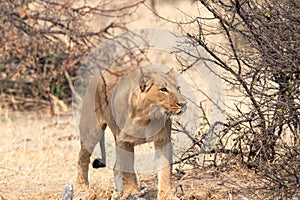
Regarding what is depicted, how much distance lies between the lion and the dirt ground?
22 cm

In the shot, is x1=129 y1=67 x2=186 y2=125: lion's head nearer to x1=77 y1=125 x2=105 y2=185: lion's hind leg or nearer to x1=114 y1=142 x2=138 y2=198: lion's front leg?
x1=114 y1=142 x2=138 y2=198: lion's front leg

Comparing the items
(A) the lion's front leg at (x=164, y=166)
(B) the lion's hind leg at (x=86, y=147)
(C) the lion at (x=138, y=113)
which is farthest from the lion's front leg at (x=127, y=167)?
(B) the lion's hind leg at (x=86, y=147)

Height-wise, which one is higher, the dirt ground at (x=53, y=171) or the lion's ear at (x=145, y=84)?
the lion's ear at (x=145, y=84)

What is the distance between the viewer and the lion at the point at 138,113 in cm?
568

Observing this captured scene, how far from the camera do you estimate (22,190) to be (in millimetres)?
6879

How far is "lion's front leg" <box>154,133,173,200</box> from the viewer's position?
5891mm

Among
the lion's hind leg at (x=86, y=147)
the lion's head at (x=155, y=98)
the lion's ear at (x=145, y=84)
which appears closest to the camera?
the lion's head at (x=155, y=98)

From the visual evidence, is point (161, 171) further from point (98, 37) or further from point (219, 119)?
point (98, 37)

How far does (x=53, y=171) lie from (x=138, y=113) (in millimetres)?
2474

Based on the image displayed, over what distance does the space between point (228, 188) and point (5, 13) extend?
16.8 feet

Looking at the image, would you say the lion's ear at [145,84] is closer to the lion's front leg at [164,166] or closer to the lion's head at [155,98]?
the lion's head at [155,98]

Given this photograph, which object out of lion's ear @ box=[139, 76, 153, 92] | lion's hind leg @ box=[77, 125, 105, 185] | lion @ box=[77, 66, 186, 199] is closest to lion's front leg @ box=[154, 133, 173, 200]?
lion @ box=[77, 66, 186, 199]

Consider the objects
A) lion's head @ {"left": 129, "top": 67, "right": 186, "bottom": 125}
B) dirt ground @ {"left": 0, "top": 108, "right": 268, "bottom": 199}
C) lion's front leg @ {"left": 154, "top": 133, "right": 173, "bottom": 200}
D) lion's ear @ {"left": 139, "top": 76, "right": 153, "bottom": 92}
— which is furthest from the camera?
dirt ground @ {"left": 0, "top": 108, "right": 268, "bottom": 199}

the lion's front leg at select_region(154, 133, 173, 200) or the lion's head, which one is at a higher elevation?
the lion's head
